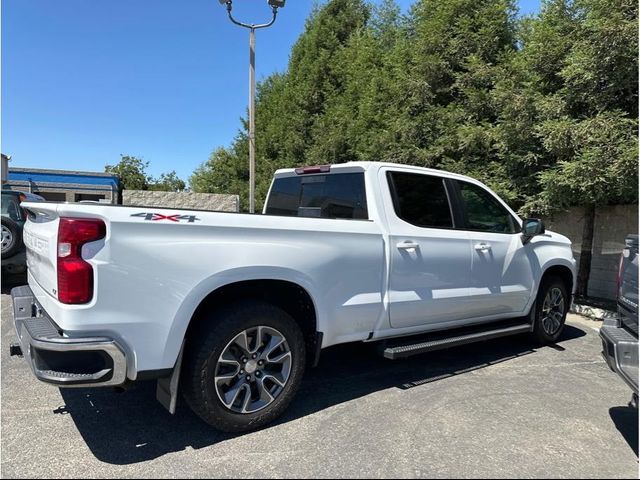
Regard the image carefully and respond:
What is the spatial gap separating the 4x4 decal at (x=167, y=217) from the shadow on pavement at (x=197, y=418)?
4.90 ft

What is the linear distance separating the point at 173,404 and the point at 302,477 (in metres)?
0.91

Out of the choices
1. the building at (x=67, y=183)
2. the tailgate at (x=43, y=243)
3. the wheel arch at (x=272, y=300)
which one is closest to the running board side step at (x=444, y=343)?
the wheel arch at (x=272, y=300)

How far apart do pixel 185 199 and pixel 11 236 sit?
11892 millimetres

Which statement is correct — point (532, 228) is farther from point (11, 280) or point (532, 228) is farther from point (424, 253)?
point (11, 280)

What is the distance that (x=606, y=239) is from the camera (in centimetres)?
880

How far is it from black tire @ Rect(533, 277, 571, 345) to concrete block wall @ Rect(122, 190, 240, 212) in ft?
48.8

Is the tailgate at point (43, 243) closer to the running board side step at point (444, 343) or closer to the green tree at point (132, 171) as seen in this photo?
the running board side step at point (444, 343)

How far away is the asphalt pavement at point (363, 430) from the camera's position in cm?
298

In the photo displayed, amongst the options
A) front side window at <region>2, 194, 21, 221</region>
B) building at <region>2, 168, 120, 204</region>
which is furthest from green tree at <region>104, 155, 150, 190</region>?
front side window at <region>2, 194, 21, 221</region>

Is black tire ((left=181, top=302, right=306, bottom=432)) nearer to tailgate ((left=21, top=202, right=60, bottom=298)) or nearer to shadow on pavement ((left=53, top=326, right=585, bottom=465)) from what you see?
shadow on pavement ((left=53, top=326, right=585, bottom=465))

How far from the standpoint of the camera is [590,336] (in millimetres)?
6465

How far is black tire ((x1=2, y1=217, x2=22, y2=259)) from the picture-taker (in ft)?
24.5

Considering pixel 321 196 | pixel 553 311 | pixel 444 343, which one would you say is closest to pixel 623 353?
pixel 444 343

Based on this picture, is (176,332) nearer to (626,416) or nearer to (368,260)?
(368,260)
